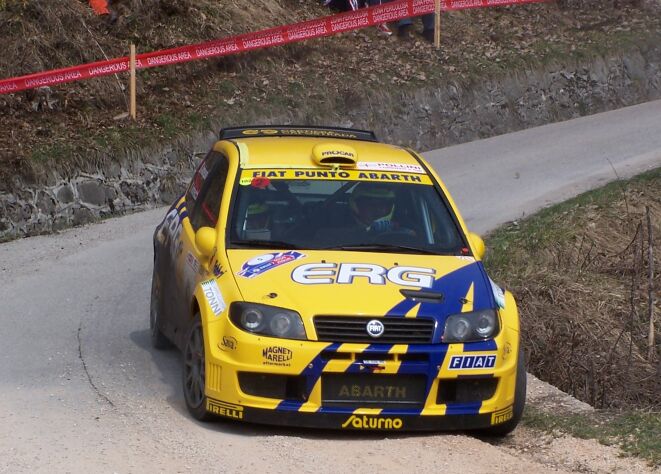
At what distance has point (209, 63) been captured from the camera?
1838 centimetres

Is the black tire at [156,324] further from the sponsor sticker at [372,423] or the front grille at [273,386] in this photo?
the sponsor sticker at [372,423]

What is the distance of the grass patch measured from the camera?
6.66 meters

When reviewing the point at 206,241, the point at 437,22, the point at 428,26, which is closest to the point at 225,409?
the point at 206,241

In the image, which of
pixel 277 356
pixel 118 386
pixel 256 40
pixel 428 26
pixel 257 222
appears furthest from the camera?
pixel 428 26

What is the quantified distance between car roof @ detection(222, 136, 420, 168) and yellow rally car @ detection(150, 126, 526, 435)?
0.03 m

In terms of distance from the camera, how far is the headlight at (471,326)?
6.73 m

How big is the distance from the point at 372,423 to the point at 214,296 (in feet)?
3.93

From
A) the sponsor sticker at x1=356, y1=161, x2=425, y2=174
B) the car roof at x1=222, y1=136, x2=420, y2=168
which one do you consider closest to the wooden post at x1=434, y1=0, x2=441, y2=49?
the car roof at x1=222, y1=136, x2=420, y2=168

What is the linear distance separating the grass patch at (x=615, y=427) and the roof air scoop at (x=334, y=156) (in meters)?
2.07

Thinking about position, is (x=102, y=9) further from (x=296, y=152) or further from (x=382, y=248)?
(x=382, y=248)

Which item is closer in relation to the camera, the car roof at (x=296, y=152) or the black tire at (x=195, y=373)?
the black tire at (x=195, y=373)

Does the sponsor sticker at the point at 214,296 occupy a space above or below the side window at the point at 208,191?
below

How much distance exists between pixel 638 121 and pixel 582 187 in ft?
15.9

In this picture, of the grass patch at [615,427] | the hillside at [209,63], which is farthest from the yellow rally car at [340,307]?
the hillside at [209,63]
